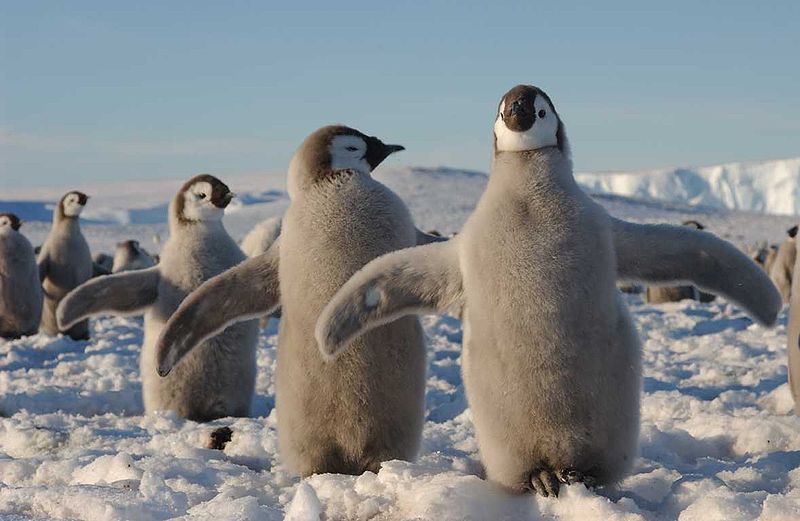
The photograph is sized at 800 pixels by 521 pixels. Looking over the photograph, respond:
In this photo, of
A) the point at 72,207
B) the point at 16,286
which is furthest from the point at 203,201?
the point at 72,207

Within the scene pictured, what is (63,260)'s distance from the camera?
1238 cm

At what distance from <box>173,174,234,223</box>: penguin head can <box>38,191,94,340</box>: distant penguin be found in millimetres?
5895

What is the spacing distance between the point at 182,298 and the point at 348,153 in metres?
2.35

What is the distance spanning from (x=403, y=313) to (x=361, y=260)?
0.54 meters

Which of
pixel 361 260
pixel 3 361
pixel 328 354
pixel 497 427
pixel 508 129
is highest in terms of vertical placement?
pixel 508 129

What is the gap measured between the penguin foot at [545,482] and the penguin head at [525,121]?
107 cm

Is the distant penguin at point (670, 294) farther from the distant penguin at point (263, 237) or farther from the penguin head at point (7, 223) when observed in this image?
the penguin head at point (7, 223)

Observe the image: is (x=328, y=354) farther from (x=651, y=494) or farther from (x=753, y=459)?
(x=753, y=459)

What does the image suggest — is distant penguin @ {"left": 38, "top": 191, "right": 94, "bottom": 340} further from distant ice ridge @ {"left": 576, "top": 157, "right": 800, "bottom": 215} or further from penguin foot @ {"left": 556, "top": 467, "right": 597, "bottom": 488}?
distant ice ridge @ {"left": 576, "top": 157, "right": 800, "bottom": 215}

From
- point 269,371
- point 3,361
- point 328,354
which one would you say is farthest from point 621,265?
point 3,361

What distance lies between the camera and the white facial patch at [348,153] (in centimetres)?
427

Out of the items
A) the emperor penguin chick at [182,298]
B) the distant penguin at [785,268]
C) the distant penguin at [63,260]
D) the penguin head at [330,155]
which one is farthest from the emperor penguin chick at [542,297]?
the distant penguin at [785,268]

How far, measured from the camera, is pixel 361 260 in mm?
4000

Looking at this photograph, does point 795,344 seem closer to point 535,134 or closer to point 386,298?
point 535,134
